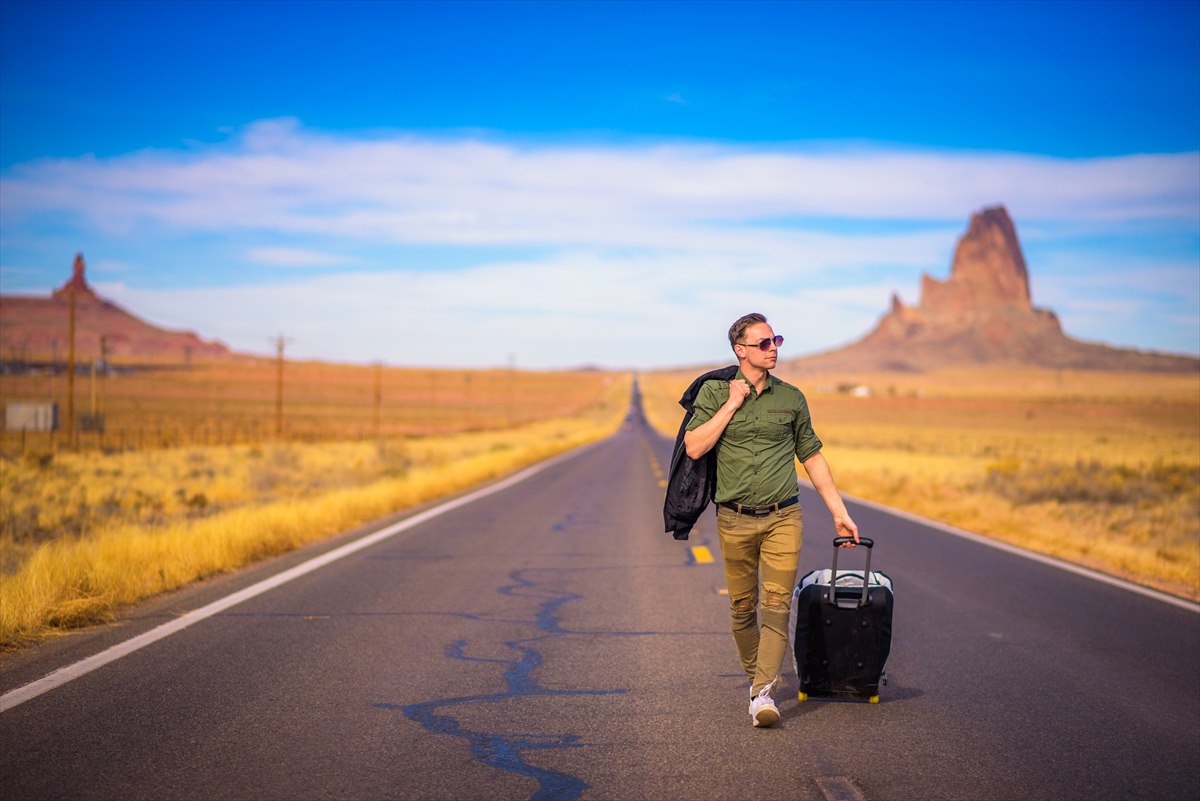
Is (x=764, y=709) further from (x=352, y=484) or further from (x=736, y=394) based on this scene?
(x=352, y=484)

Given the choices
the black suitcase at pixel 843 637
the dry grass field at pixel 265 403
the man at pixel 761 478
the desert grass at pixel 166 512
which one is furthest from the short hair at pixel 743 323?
the dry grass field at pixel 265 403

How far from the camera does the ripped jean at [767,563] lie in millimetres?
4945

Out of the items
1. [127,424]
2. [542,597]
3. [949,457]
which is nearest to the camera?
[542,597]

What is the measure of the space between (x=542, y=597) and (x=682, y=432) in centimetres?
385

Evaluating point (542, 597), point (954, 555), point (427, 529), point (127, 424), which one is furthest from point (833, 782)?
point (127, 424)

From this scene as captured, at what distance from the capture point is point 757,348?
16.0ft

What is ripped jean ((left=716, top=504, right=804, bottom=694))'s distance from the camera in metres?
4.95

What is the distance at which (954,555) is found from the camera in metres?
11.7

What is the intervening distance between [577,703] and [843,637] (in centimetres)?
151

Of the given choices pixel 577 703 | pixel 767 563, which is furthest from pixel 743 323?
pixel 577 703

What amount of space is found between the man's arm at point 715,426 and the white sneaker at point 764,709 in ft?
4.03

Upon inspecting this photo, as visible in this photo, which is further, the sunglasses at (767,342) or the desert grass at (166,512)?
the desert grass at (166,512)

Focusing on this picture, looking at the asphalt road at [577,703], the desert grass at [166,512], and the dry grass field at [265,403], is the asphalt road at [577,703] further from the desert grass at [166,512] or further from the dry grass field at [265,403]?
the dry grass field at [265,403]

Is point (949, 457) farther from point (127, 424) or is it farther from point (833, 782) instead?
point (127, 424)
